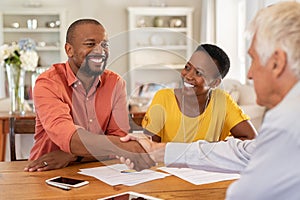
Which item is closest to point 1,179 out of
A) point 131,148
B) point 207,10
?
point 131,148

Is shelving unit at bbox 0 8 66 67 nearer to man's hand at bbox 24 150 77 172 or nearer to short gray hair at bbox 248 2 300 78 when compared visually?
man's hand at bbox 24 150 77 172

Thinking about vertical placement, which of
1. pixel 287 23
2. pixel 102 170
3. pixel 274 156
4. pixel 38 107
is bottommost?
pixel 102 170

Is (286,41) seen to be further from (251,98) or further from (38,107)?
(251,98)

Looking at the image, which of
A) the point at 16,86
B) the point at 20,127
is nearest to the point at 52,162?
the point at 20,127

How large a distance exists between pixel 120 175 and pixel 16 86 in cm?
244

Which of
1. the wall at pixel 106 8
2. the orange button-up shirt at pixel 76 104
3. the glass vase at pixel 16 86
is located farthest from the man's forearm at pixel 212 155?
the wall at pixel 106 8

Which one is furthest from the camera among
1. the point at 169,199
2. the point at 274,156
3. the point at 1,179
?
the point at 1,179

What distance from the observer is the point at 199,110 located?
2129 mm

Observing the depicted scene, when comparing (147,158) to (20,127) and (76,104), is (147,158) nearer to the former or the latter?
(76,104)

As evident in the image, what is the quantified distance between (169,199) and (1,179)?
2.14 ft

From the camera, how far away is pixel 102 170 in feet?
5.86

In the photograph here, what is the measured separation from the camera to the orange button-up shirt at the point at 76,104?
6.42 ft

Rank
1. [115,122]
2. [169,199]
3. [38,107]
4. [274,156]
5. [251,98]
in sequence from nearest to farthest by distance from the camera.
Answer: [274,156] < [169,199] < [38,107] < [115,122] < [251,98]

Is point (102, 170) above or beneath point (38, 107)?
beneath
